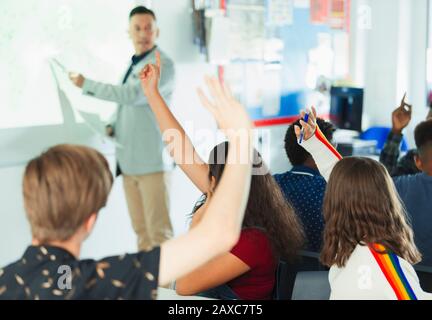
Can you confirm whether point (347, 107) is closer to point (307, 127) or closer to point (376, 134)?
point (376, 134)

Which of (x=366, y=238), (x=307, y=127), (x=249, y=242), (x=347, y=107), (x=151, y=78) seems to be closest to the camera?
(x=366, y=238)

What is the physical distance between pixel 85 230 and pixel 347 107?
4.59 meters

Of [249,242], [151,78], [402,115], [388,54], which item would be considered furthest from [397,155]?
[388,54]

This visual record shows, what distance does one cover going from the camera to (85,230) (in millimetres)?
1201

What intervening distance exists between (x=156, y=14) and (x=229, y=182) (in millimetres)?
3377

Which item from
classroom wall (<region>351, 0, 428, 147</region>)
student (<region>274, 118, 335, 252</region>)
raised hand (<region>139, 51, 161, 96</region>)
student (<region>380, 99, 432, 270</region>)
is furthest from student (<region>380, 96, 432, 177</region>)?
classroom wall (<region>351, 0, 428, 147</region>)

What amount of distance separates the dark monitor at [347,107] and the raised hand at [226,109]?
14.2 ft

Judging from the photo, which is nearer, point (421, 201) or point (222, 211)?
point (222, 211)

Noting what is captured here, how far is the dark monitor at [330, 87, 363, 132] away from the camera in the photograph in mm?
5391

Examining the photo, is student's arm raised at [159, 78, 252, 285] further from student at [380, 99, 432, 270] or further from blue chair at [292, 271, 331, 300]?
student at [380, 99, 432, 270]

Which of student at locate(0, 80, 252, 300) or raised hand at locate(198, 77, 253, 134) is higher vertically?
raised hand at locate(198, 77, 253, 134)

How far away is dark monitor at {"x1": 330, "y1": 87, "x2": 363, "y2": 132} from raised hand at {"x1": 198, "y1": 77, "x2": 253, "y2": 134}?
4.33 metres

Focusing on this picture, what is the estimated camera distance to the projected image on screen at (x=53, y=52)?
360 cm
